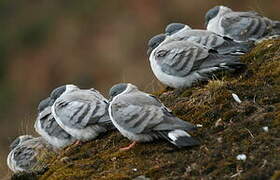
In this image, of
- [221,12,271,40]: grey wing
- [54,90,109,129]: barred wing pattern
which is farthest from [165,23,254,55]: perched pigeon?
[54,90,109,129]: barred wing pattern

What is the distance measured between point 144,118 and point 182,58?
5.26 ft

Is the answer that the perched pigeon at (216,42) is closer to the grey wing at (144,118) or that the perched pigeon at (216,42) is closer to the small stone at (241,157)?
the grey wing at (144,118)

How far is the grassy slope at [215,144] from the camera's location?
664cm

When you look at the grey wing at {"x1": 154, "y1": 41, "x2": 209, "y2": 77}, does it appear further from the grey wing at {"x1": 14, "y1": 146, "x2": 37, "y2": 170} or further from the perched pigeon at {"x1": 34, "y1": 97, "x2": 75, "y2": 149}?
the grey wing at {"x1": 14, "y1": 146, "x2": 37, "y2": 170}

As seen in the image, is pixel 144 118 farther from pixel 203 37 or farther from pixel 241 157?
pixel 203 37

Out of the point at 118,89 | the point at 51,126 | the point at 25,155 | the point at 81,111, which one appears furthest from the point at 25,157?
the point at 118,89

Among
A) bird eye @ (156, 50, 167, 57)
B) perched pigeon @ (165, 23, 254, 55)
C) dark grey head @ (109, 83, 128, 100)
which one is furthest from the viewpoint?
perched pigeon @ (165, 23, 254, 55)

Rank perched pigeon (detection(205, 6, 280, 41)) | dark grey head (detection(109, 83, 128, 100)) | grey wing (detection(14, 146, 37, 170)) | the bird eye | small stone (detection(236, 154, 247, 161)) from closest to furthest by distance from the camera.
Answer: small stone (detection(236, 154, 247, 161)) < dark grey head (detection(109, 83, 128, 100)) < the bird eye < grey wing (detection(14, 146, 37, 170)) < perched pigeon (detection(205, 6, 280, 41))

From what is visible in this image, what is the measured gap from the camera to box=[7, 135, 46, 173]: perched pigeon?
9.84 m

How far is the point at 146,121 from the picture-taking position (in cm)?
744

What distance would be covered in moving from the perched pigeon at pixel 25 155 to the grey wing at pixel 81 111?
1.15 m

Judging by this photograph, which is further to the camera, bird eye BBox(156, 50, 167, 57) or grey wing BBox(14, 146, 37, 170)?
grey wing BBox(14, 146, 37, 170)

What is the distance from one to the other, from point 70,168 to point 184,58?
2066 mm

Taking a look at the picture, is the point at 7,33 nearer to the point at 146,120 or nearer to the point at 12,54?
the point at 12,54
